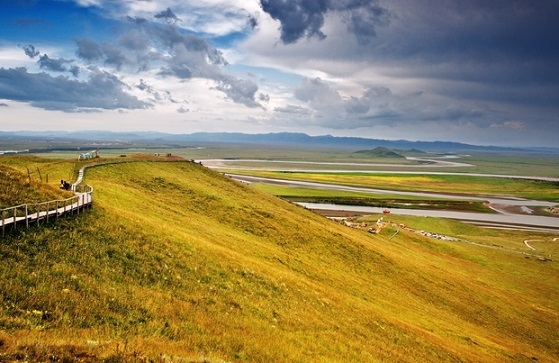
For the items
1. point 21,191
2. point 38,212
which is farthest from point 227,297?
point 21,191

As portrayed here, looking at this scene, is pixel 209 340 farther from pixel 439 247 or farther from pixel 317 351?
pixel 439 247

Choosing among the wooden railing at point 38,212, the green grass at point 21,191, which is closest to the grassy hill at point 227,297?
the wooden railing at point 38,212

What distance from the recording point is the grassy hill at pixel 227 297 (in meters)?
16.3

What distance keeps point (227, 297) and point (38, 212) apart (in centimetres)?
1322

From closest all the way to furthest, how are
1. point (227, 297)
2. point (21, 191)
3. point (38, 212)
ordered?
1. point (38, 212)
2. point (227, 297)
3. point (21, 191)

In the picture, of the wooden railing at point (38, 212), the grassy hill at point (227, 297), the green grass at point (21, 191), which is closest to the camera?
the grassy hill at point (227, 297)

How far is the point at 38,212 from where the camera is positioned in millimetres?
23344

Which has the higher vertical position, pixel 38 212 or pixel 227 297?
pixel 38 212

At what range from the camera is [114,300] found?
62.0 ft

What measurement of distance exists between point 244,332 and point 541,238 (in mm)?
126213

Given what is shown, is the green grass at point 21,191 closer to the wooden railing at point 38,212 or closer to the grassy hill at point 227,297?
the wooden railing at point 38,212

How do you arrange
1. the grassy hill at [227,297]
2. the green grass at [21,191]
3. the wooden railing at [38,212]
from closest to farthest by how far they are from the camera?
the grassy hill at [227,297], the wooden railing at [38,212], the green grass at [21,191]

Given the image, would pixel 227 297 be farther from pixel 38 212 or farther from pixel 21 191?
pixel 21 191

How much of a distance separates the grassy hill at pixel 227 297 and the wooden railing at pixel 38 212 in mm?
795
